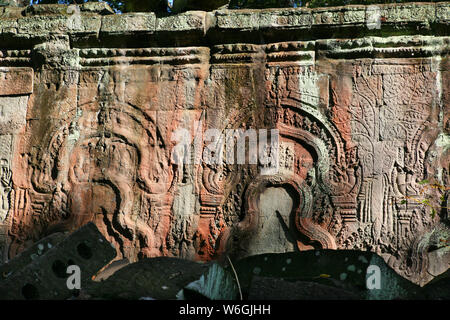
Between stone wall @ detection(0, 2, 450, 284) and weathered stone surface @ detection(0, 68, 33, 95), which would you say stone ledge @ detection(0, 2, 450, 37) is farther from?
weathered stone surface @ detection(0, 68, 33, 95)

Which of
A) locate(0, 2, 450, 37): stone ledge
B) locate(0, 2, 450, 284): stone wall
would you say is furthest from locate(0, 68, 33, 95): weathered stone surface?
locate(0, 2, 450, 37): stone ledge

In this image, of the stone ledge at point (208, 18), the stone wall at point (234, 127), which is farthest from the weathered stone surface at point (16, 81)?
the stone ledge at point (208, 18)

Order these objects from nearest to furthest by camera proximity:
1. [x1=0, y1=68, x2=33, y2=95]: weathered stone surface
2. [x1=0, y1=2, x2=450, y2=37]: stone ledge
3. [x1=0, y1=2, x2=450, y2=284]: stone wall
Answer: [x1=0, y1=2, x2=450, y2=284]: stone wall → [x1=0, y1=2, x2=450, y2=37]: stone ledge → [x1=0, y1=68, x2=33, y2=95]: weathered stone surface

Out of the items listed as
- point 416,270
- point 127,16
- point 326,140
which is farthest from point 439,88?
point 127,16

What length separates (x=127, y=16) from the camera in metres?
6.43

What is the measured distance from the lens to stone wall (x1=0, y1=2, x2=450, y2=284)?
5879mm

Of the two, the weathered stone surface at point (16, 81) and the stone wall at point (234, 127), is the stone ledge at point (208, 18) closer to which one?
the stone wall at point (234, 127)

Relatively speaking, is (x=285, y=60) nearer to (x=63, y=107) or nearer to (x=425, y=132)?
(x=425, y=132)

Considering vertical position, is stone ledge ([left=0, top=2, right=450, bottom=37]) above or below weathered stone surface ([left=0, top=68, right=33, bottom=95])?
above

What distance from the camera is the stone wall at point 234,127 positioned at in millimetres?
5879

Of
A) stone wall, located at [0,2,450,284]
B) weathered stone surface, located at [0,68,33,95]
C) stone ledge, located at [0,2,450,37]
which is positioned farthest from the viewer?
weathered stone surface, located at [0,68,33,95]

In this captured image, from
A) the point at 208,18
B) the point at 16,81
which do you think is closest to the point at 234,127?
the point at 208,18

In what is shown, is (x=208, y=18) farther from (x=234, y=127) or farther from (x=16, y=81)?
(x=16, y=81)

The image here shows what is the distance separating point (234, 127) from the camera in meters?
6.17
